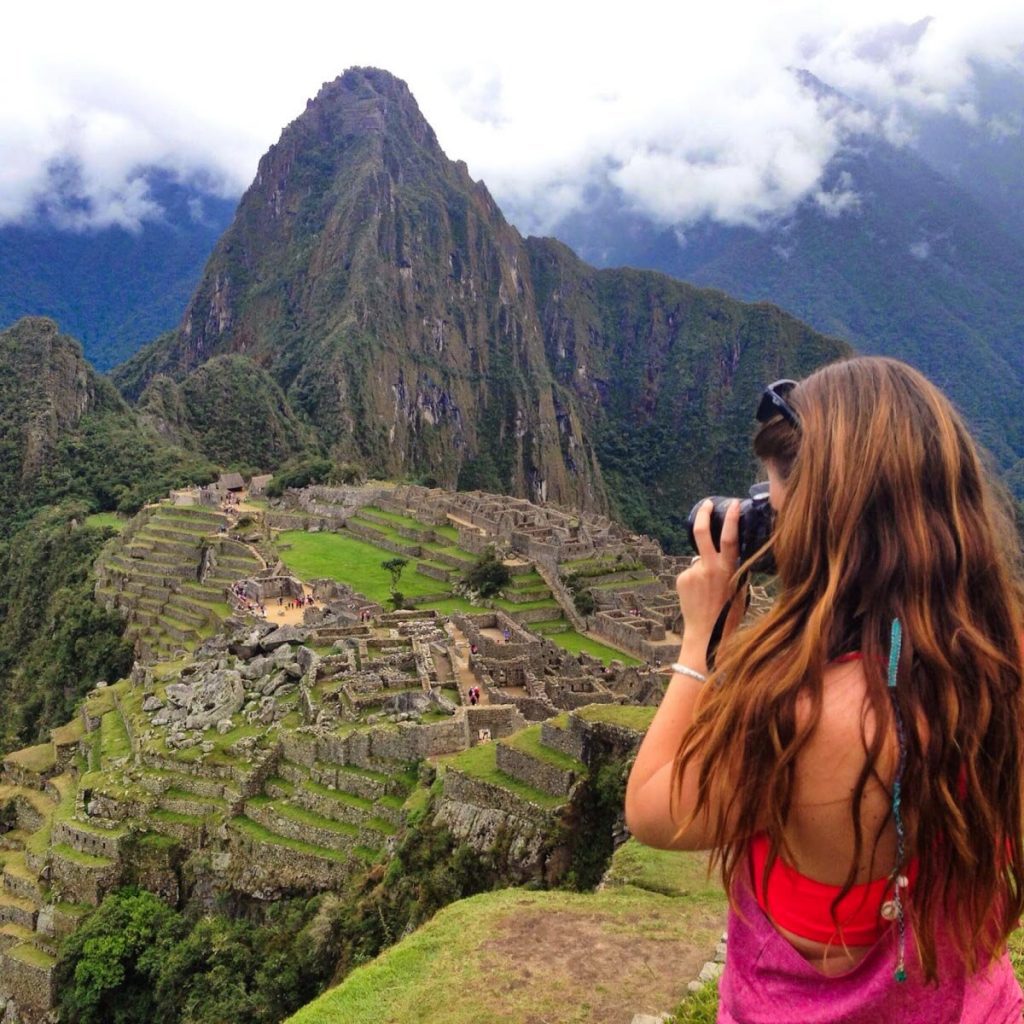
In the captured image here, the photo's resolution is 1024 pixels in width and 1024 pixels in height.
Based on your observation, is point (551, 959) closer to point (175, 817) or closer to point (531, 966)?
point (531, 966)

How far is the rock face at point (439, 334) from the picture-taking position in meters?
134

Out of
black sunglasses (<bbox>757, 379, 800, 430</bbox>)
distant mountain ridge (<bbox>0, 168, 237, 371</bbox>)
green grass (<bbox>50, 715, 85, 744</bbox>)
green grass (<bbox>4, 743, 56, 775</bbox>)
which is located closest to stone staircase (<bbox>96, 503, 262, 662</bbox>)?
green grass (<bbox>50, 715, 85, 744</bbox>)

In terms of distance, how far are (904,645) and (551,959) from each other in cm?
687

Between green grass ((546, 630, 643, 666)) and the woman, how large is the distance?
27.4 m

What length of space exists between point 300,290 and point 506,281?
1661 inches

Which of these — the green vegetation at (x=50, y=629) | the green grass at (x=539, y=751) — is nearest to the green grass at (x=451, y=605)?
the green vegetation at (x=50, y=629)

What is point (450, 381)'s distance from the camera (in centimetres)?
15050

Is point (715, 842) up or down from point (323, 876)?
up

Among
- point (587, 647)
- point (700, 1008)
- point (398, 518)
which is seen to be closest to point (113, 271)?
point (398, 518)

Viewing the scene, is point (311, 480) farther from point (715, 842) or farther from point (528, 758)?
point (715, 842)

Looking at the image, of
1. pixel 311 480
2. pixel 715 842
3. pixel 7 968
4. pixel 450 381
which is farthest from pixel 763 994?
pixel 450 381

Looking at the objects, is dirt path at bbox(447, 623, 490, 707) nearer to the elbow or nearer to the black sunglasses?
the elbow

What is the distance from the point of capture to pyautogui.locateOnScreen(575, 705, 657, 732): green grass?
37.1 feet

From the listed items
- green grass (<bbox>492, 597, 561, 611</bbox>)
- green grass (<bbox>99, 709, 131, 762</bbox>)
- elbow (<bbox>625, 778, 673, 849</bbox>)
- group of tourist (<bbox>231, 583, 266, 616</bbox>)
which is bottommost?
green grass (<bbox>99, 709, 131, 762</bbox>)
